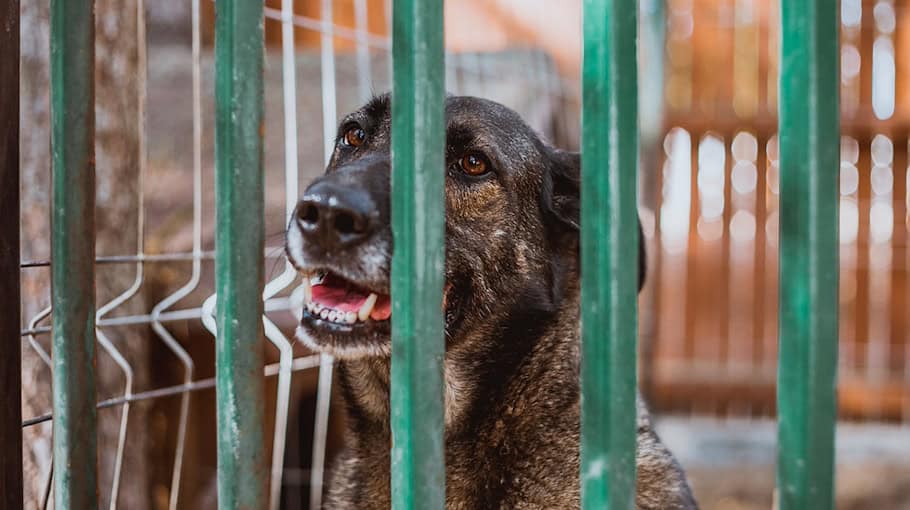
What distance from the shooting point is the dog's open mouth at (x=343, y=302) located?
173 centimetres

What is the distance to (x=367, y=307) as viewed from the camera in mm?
1746

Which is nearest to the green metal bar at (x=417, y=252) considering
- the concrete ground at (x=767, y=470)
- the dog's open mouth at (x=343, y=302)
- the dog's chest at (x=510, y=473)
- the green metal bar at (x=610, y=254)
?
the green metal bar at (x=610, y=254)

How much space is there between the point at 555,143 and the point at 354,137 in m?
2.19

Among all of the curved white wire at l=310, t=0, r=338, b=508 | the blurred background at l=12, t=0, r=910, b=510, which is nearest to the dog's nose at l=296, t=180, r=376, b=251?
the blurred background at l=12, t=0, r=910, b=510

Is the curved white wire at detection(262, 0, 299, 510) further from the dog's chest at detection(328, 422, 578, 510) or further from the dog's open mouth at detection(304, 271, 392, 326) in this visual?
the dog's chest at detection(328, 422, 578, 510)

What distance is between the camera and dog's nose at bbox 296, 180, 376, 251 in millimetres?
1581

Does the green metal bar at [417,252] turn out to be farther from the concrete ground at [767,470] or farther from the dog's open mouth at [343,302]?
the concrete ground at [767,470]

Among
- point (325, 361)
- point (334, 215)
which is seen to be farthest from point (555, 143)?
point (334, 215)

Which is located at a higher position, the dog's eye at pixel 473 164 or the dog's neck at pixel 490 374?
the dog's eye at pixel 473 164

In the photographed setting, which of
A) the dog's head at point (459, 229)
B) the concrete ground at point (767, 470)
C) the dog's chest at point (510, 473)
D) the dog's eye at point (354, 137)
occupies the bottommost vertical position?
the concrete ground at point (767, 470)

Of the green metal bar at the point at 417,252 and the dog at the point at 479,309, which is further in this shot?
the dog at the point at 479,309

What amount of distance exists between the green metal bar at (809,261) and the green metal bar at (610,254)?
0.56 ft

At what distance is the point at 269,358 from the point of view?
289cm

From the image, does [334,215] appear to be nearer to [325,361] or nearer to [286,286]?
[286,286]
